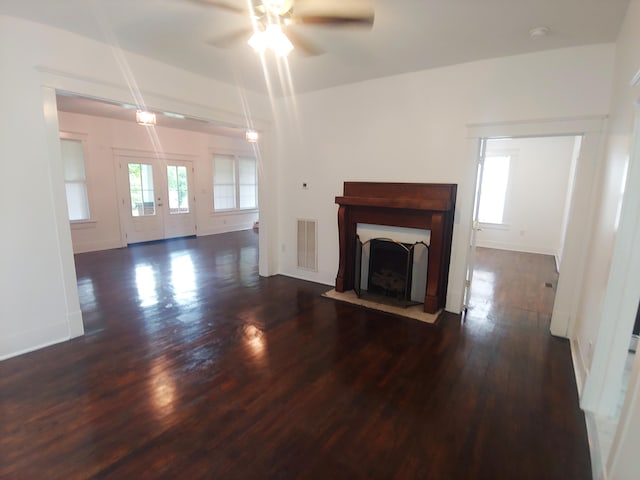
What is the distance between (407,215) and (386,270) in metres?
0.78

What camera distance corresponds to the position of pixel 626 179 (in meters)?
1.89

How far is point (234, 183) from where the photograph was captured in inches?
371

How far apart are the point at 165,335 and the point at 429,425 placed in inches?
98.5

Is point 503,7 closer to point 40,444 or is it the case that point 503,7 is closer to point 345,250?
point 345,250

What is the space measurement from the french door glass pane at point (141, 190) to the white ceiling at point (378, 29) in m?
4.62

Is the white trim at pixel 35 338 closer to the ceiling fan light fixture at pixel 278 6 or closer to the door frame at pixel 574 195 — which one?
the ceiling fan light fixture at pixel 278 6

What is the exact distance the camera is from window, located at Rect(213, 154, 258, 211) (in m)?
8.99

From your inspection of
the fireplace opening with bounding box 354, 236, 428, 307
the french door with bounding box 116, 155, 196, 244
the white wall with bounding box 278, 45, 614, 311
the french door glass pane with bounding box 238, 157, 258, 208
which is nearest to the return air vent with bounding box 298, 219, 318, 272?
the white wall with bounding box 278, 45, 614, 311

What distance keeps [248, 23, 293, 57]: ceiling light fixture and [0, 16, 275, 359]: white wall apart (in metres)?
1.81

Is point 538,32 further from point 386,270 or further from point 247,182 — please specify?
point 247,182

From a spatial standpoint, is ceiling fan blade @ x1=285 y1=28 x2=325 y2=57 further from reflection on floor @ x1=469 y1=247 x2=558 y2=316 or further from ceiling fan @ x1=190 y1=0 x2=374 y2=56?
reflection on floor @ x1=469 y1=247 x2=558 y2=316

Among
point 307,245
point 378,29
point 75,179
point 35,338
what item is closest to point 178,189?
point 75,179

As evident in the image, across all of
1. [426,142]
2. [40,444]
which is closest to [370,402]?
[40,444]

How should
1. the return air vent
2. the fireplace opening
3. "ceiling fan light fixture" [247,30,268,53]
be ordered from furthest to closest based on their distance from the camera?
the return air vent
the fireplace opening
"ceiling fan light fixture" [247,30,268,53]
